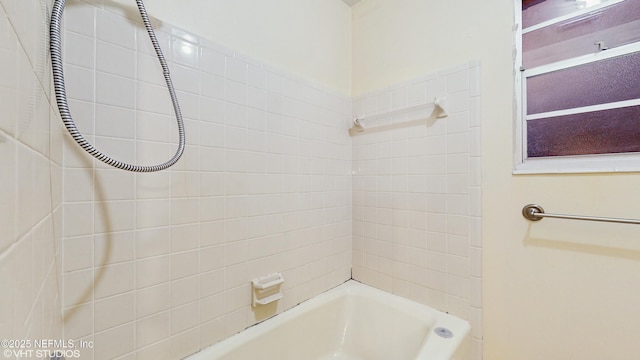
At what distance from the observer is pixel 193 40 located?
3.42 feet

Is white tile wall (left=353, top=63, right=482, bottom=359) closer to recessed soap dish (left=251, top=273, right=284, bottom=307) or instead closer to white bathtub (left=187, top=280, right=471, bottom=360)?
white bathtub (left=187, top=280, right=471, bottom=360)

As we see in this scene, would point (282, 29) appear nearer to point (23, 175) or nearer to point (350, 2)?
point (350, 2)

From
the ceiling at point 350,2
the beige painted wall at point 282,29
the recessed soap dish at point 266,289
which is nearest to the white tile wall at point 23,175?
the beige painted wall at point 282,29

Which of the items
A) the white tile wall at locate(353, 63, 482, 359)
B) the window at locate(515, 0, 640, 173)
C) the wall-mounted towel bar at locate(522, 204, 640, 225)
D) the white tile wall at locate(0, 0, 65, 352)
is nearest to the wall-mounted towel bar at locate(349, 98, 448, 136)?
the white tile wall at locate(353, 63, 482, 359)

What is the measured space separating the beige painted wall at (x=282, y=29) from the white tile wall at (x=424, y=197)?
34 centimetres

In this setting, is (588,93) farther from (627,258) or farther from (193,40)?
(193,40)

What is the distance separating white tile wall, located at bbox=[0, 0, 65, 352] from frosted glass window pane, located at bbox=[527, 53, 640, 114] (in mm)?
1581

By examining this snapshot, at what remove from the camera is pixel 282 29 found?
4.57ft

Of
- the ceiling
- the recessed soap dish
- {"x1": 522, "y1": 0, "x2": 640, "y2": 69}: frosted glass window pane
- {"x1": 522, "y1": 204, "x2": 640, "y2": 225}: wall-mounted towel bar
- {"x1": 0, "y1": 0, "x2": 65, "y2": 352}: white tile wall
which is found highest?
the ceiling

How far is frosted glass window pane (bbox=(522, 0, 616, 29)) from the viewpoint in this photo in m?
1.07

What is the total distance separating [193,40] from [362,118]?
3.38 ft

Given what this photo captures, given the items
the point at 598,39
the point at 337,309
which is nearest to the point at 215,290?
the point at 337,309

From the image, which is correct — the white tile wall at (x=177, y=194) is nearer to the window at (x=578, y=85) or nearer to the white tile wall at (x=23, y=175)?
the white tile wall at (x=23, y=175)

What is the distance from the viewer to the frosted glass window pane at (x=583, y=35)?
98 cm
